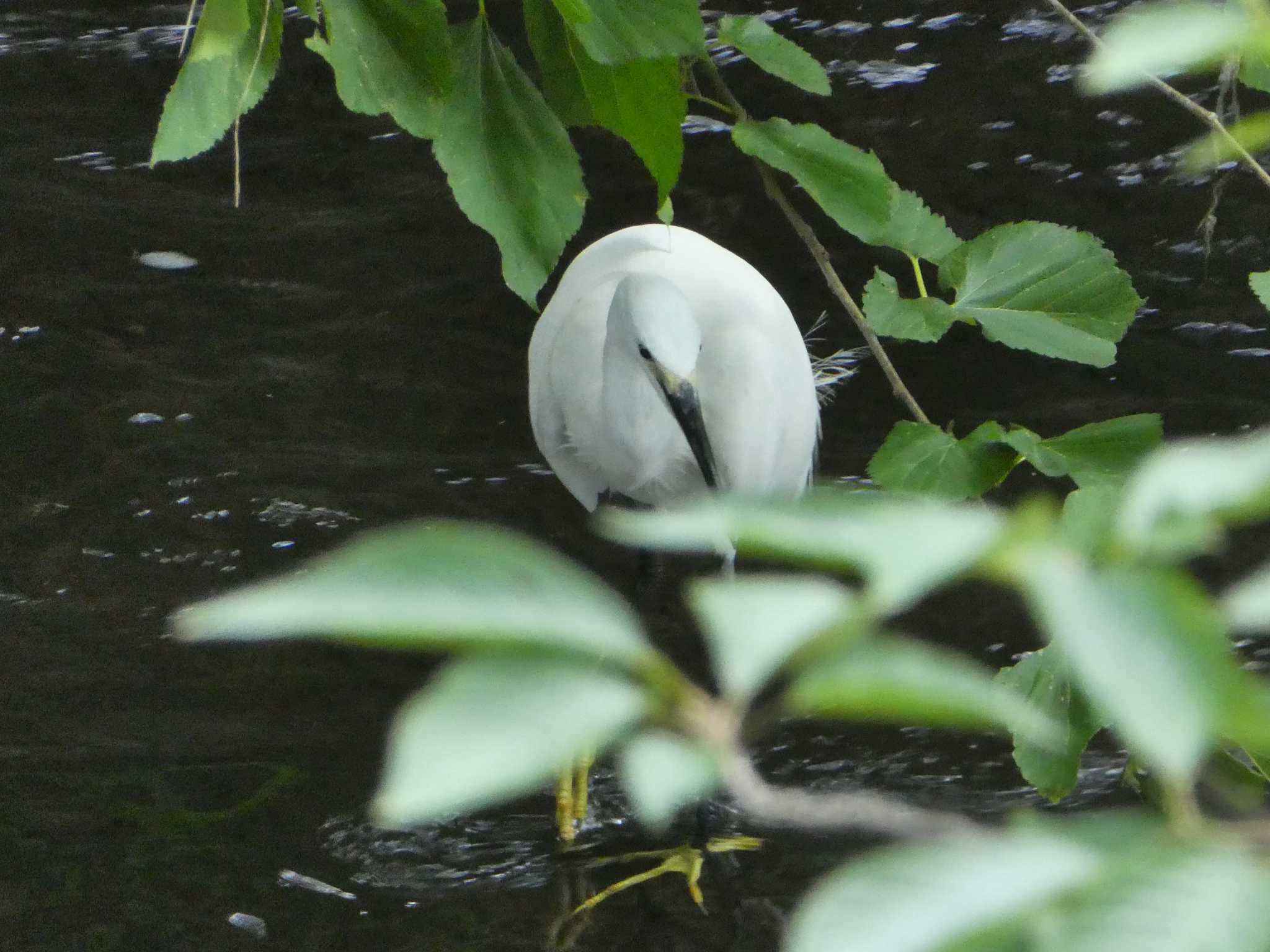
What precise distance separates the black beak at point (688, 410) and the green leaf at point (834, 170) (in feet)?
2.66

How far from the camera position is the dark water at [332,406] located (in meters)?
1.71

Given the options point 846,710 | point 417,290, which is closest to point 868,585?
point 846,710

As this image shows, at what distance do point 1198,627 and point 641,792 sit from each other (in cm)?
7

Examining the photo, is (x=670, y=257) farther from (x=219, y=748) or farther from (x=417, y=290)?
(x=417, y=290)

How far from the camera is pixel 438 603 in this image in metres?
0.18

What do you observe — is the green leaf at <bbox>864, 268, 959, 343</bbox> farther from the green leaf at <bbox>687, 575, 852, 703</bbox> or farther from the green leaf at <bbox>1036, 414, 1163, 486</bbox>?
the green leaf at <bbox>687, 575, 852, 703</bbox>

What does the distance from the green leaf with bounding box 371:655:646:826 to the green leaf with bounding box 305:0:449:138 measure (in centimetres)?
59

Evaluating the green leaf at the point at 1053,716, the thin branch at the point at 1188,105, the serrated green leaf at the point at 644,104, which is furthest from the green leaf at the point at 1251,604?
the serrated green leaf at the point at 644,104

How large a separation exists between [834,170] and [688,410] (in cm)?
82

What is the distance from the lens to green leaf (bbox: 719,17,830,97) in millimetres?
852

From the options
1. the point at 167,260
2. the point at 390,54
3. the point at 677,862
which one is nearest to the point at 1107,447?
the point at 390,54

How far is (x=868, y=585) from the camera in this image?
0.64ft

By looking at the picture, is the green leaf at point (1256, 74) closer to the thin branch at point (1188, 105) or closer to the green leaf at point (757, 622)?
the thin branch at point (1188, 105)

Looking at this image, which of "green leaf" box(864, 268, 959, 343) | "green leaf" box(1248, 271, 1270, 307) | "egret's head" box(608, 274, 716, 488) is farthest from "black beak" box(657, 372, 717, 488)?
"green leaf" box(1248, 271, 1270, 307)
